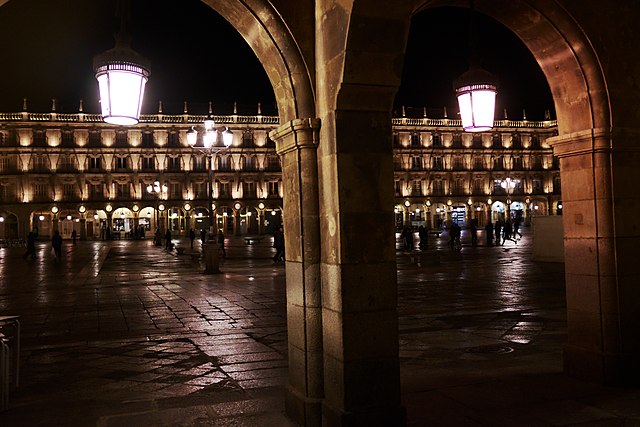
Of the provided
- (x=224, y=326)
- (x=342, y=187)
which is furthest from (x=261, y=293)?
(x=342, y=187)

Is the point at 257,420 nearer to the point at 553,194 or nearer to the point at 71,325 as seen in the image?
the point at 71,325

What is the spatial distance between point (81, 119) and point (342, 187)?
199 ft

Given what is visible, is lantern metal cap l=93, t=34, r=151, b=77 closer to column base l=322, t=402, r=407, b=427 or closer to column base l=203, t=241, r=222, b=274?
column base l=322, t=402, r=407, b=427

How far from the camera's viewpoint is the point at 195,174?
198 feet

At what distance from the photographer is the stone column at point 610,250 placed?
462 cm

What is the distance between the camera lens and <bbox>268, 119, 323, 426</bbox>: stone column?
385 centimetres

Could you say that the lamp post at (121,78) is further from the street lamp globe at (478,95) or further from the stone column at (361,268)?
the street lamp globe at (478,95)

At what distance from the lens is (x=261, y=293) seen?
1135 centimetres

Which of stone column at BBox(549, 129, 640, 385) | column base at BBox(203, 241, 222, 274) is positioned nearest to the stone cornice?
stone column at BBox(549, 129, 640, 385)

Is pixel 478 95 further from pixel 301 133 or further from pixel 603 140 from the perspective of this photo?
pixel 301 133

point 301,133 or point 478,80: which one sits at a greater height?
point 478,80

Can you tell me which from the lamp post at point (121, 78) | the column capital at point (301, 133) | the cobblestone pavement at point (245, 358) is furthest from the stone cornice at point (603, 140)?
the lamp post at point (121, 78)

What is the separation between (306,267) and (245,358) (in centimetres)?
247

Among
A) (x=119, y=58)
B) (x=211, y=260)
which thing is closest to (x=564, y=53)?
(x=119, y=58)
